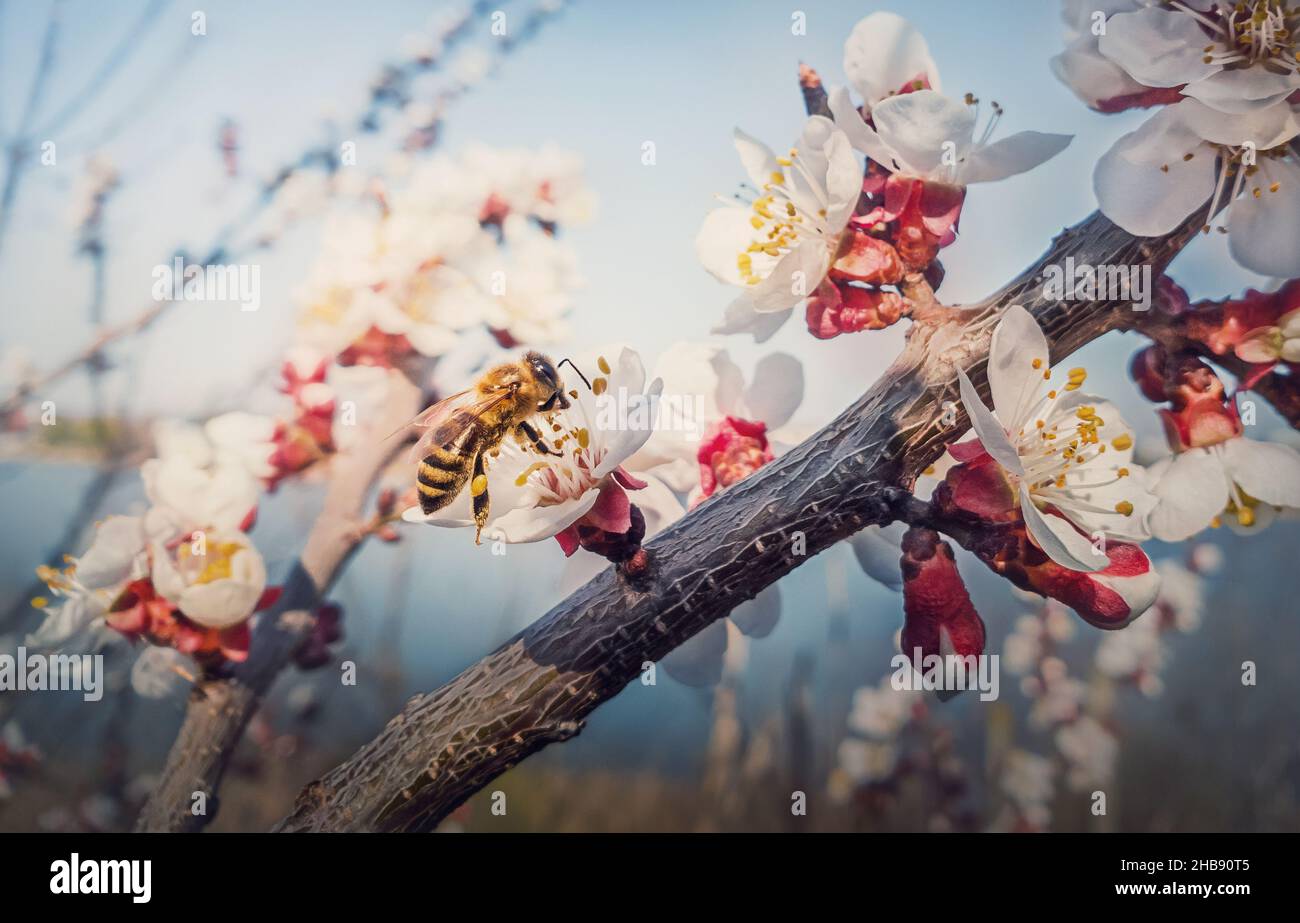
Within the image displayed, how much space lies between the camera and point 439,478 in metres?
1.11

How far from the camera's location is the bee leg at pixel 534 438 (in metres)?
1.06

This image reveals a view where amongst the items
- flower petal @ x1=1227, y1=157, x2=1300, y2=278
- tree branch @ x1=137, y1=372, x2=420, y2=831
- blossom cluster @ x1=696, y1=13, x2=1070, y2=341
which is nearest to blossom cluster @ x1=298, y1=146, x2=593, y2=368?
tree branch @ x1=137, y1=372, x2=420, y2=831

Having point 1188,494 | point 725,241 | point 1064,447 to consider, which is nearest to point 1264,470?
point 1188,494

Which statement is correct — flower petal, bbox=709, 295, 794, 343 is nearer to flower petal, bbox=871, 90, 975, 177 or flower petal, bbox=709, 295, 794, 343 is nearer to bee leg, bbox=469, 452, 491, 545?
flower petal, bbox=871, 90, 975, 177

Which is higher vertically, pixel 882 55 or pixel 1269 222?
pixel 882 55

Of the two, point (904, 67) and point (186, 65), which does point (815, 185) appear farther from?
point (186, 65)

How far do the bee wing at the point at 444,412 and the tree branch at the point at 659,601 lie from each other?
11.2 inches

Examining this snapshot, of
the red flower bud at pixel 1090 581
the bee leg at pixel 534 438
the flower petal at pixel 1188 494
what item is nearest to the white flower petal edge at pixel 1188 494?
the flower petal at pixel 1188 494

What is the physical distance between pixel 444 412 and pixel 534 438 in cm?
18

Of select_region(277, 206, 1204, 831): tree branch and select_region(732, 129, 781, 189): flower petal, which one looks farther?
select_region(732, 129, 781, 189): flower petal

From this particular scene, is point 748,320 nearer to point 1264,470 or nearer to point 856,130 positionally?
point 856,130

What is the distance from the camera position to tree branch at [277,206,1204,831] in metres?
0.95
